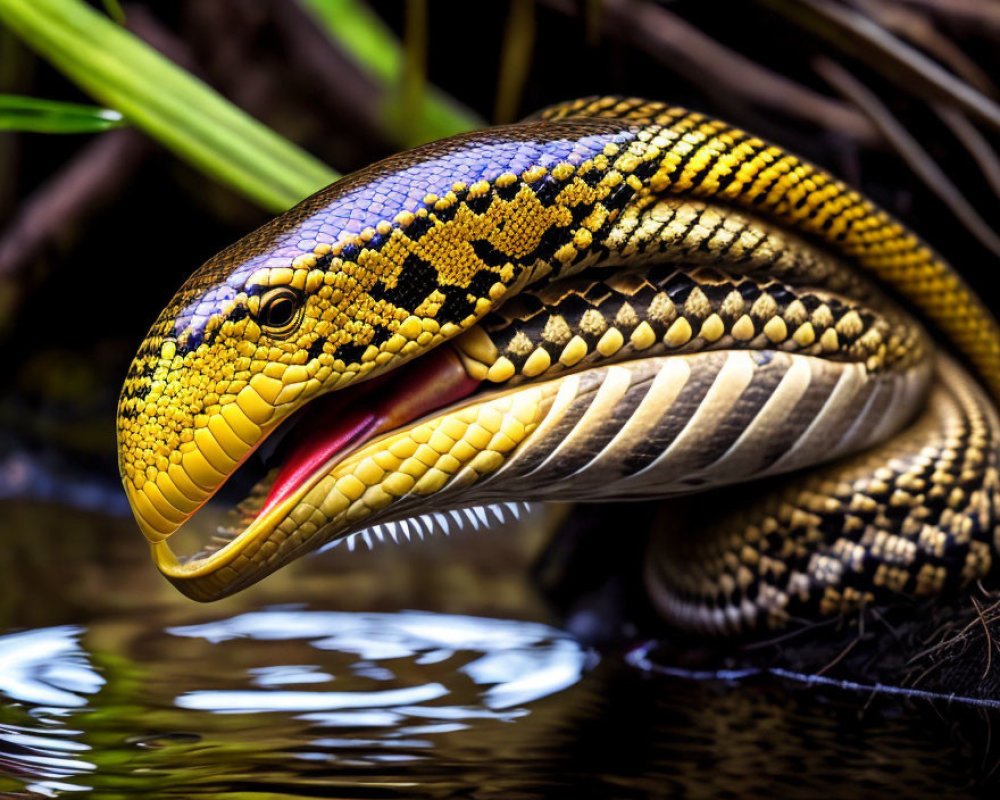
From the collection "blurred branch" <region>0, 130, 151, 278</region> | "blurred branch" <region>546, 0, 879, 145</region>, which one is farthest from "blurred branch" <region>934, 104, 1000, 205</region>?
"blurred branch" <region>0, 130, 151, 278</region>

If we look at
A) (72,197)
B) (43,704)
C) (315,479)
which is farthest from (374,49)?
(43,704)

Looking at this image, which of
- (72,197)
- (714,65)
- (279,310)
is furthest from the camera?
(72,197)

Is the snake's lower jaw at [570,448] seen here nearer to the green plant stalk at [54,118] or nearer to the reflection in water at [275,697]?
the reflection in water at [275,697]

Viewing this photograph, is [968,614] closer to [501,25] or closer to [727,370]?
[727,370]

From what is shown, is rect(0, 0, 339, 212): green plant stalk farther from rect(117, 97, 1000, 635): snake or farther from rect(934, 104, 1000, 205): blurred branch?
rect(934, 104, 1000, 205): blurred branch

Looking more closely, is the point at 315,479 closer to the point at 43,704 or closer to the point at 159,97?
the point at 43,704
